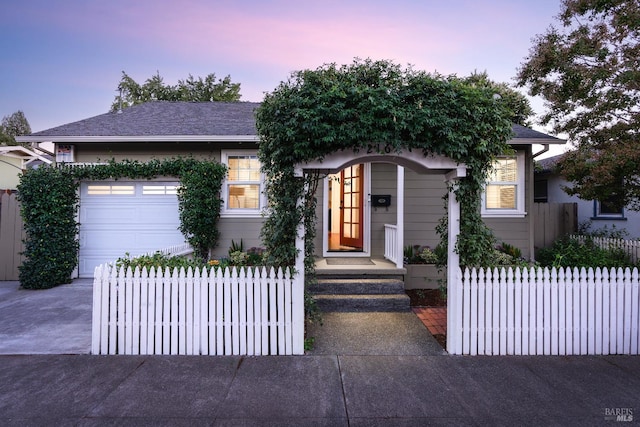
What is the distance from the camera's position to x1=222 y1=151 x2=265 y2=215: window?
755 centimetres

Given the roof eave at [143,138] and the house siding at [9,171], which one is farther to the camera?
the house siding at [9,171]

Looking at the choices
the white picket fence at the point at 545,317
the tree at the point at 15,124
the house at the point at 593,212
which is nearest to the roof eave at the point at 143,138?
the white picket fence at the point at 545,317

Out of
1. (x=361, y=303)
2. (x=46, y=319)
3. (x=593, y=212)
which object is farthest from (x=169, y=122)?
(x=593, y=212)

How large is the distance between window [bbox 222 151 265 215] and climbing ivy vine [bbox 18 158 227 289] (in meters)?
0.29

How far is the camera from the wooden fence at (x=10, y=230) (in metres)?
7.35

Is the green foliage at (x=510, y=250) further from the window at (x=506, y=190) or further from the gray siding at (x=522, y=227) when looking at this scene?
the window at (x=506, y=190)

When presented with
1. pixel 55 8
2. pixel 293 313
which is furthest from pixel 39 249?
pixel 55 8

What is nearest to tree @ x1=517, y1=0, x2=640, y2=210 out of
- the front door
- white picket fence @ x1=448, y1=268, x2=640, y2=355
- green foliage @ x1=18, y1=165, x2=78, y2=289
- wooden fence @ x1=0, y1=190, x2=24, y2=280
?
white picket fence @ x1=448, y1=268, x2=640, y2=355

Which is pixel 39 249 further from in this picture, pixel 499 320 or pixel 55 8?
pixel 499 320

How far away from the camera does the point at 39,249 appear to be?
677 cm

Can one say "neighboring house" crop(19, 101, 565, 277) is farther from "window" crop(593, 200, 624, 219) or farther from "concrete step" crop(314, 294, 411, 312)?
"window" crop(593, 200, 624, 219)

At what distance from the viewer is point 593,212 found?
11.5m

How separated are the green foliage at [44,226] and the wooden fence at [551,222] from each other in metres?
11.9

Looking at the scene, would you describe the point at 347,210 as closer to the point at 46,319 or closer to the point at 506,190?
the point at 506,190
